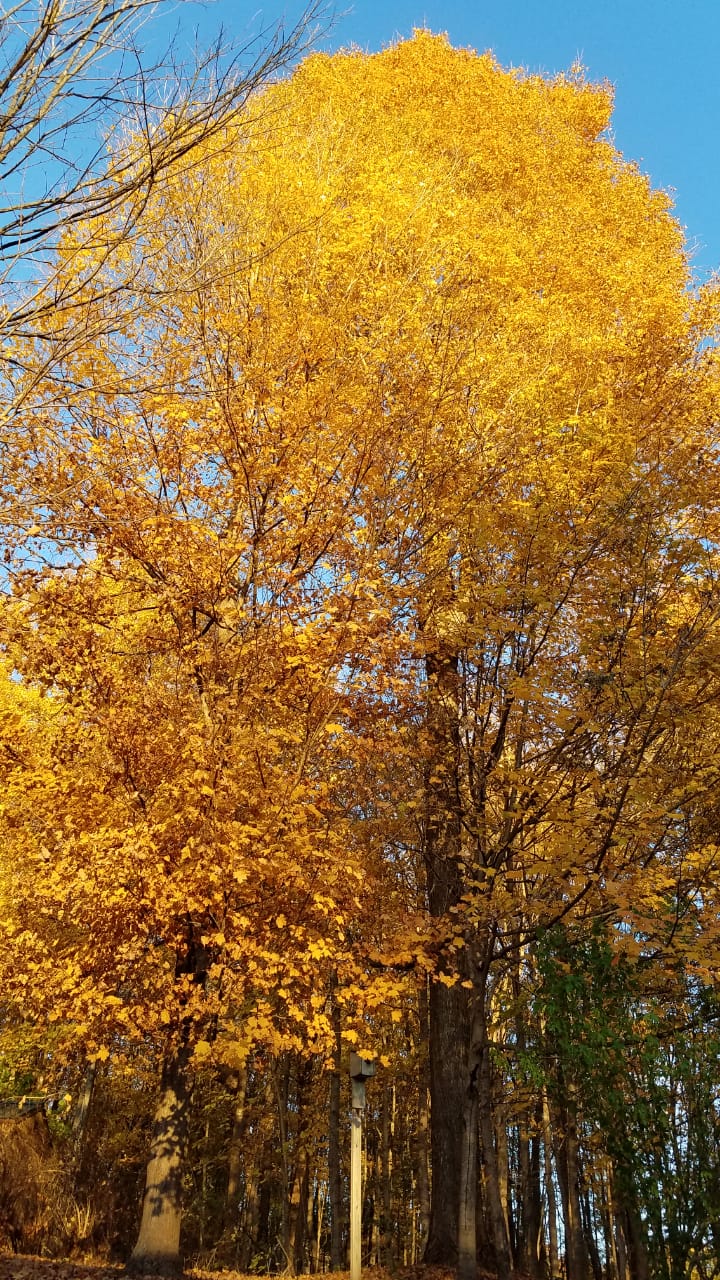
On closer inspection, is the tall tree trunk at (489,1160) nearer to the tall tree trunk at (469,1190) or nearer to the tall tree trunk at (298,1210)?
the tall tree trunk at (469,1190)

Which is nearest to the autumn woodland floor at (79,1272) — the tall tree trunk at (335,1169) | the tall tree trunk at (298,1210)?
the tall tree trunk at (335,1169)

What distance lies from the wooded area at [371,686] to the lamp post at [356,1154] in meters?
0.19

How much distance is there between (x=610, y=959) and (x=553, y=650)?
324cm

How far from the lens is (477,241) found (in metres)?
9.20

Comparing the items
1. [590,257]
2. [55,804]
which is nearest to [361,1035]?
[55,804]

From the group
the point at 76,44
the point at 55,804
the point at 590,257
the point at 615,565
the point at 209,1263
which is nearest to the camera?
the point at 76,44

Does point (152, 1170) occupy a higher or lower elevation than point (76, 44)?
lower

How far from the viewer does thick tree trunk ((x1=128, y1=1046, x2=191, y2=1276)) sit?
251 inches

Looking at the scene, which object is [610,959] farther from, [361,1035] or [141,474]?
[141,474]

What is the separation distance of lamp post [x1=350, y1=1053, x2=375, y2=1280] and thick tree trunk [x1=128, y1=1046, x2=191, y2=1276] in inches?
58.2

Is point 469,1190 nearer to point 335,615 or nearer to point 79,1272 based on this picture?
point 79,1272

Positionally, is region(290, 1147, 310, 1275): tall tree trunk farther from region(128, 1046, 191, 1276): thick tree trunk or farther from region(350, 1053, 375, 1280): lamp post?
region(350, 1053, 375, 1280): lamp post

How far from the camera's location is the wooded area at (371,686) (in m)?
5.43

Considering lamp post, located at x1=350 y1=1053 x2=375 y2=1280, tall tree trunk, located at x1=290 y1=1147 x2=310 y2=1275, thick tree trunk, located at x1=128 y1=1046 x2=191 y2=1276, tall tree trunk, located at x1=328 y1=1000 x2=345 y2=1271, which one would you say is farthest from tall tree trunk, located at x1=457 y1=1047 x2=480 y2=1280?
tall tree trunk, located at x1=290 y1=1147 x2=310 y2=1275
